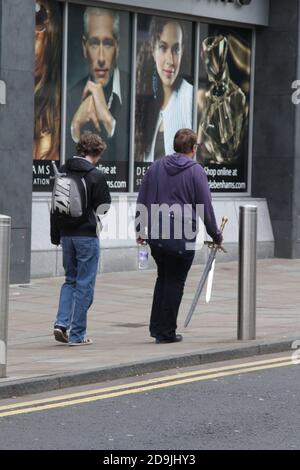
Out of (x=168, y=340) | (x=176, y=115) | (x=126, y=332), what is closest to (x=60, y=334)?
(x=168, y=340)

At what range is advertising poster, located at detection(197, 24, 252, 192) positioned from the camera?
19453 millimetres

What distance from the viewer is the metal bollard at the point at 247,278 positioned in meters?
11.1

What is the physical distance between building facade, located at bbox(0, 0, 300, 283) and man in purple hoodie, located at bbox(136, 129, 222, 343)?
4731 mm

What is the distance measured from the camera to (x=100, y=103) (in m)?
17.7

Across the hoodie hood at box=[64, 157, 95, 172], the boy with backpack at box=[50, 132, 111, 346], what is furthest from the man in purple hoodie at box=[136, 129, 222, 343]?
the hoodie hood at box=[64, 157, 95, 172]

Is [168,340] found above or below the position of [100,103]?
below

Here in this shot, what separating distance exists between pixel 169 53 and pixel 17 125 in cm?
399

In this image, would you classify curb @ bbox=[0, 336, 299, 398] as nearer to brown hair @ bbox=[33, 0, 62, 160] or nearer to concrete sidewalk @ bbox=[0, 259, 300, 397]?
concrete sidewalk @ bbox=[0, 259, 300, 397]

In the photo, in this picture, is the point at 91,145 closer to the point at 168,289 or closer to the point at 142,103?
the point at 168,289

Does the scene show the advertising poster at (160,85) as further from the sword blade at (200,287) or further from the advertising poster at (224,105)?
the sword blade at (200,287)

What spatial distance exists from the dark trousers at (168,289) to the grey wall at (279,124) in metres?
8.91

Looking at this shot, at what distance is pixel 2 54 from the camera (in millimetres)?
15281
